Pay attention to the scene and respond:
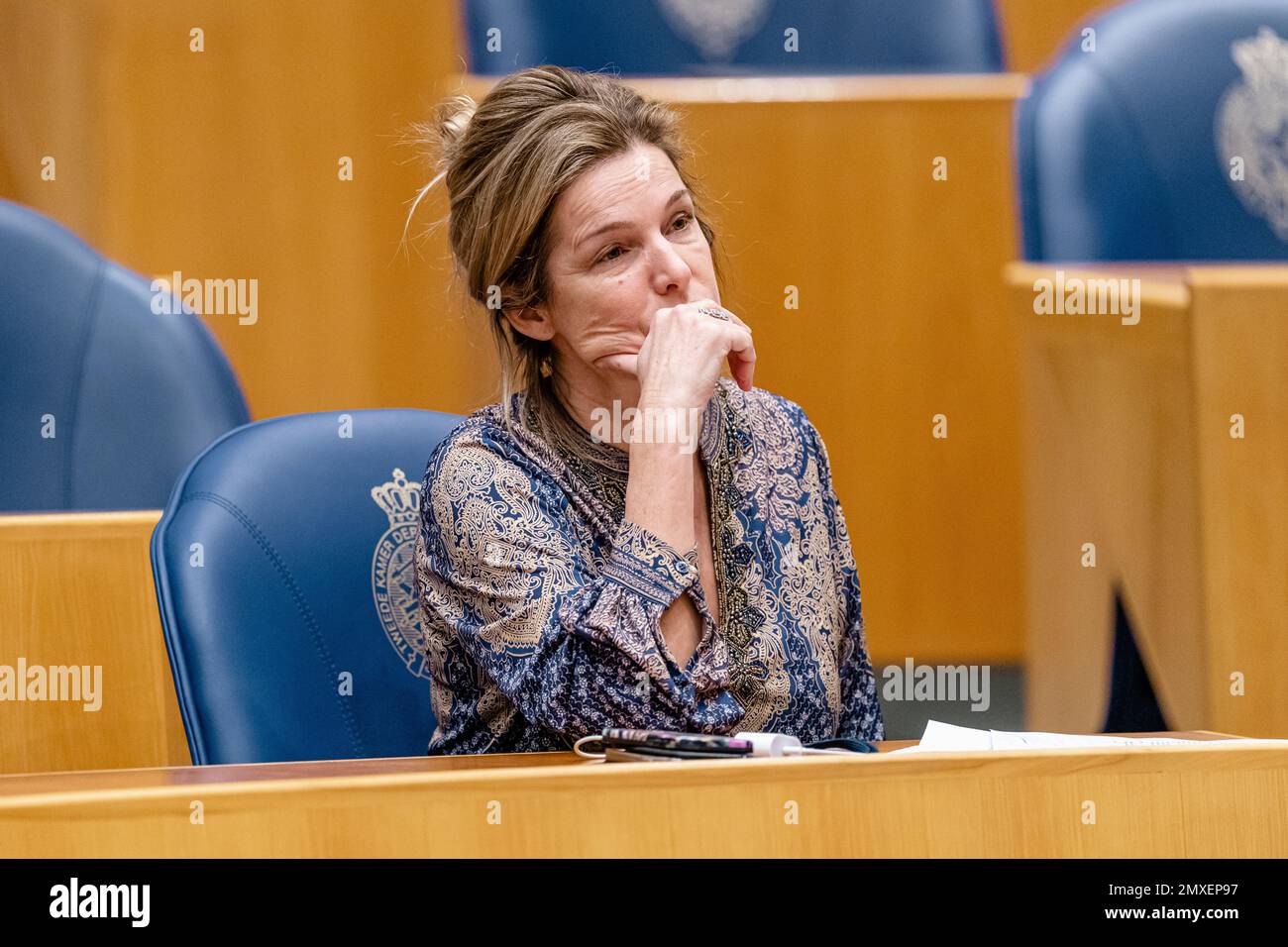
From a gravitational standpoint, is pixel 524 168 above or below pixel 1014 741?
above

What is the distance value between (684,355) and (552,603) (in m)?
0.23

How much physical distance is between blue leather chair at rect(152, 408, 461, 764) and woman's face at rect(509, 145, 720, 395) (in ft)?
0.80

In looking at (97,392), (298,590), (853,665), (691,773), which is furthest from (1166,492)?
(97,392)

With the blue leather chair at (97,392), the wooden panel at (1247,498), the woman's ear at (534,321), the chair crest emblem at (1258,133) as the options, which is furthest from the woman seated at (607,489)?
the chair crest emblem at (1258,133)

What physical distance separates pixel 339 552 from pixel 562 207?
0.35m

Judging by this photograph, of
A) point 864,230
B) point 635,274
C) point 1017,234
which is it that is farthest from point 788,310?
point 635,274

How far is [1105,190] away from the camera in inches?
83.5

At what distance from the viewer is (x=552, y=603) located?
1.24 m

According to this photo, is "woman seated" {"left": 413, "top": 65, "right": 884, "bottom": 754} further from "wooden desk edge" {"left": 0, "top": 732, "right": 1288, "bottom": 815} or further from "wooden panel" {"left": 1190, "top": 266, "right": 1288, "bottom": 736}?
"wooden panel" {"left": 1190, "top": 266, "right": 1288, "bottom": 736}

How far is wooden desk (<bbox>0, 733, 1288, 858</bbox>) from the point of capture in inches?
35.4

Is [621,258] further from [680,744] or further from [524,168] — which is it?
[680,744]
